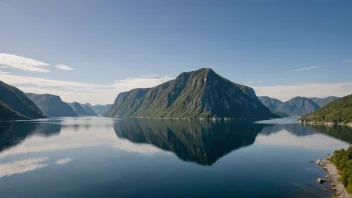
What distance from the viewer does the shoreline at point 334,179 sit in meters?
55.6

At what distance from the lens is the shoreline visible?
182 ft

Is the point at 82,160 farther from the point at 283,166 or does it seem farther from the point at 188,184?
the point at 283,166

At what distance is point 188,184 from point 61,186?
3473 centimetres

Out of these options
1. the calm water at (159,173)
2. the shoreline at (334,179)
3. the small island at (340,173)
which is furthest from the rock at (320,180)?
the calm water at (159,173)

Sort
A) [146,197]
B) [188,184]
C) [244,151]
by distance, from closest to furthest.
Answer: [146,197], [188,184], [244,151]

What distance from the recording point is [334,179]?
68.1 metres

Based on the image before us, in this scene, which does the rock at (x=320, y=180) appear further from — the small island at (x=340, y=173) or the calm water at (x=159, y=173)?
the calm water at (x=159, y=173)

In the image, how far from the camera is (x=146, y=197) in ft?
183

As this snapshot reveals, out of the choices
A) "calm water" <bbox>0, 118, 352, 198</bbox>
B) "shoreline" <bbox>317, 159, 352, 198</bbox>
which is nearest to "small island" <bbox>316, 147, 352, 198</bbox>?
"shoreline" <bbox>317, 159, 352, 198</bbox>

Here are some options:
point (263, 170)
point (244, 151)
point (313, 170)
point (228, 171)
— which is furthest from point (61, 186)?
point (244, 151)

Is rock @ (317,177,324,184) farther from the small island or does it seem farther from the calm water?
the calm water

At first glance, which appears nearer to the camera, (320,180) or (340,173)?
(320,180)

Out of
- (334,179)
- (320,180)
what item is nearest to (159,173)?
(320,180)

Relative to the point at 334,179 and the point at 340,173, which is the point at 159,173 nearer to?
the point at 334,179
